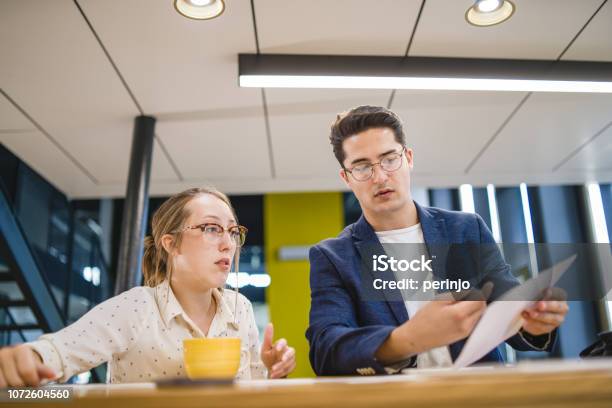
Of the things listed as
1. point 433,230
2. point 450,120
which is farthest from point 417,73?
point 433,230

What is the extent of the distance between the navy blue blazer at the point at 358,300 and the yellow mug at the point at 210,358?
32 cm

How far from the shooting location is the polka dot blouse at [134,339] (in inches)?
42.7

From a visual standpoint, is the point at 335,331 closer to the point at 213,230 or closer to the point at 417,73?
the point at 213,230

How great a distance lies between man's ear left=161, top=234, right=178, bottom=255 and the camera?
1.61 metres

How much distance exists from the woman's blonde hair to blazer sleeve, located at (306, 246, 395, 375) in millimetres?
379

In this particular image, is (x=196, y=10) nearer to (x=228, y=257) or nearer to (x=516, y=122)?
(x=228, y=257)

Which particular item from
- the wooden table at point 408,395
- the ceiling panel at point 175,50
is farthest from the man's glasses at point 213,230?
the ceiling panel at point 175,50

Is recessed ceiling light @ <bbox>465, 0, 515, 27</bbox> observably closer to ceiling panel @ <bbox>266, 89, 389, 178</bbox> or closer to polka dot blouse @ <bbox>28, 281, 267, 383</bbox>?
ceiling panel @ <bbox>266, 89, 389, 178</bbox>

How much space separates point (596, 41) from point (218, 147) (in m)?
2.52

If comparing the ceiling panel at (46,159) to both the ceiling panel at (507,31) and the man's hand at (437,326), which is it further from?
the man's hand at (437,326)

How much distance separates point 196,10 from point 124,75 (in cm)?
73

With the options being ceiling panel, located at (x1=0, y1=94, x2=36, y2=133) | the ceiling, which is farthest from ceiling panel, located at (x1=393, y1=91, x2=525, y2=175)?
ceiling panel, located at (x1=0, y1=94, x2=36, y2=133)

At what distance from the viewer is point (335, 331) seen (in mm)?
1187

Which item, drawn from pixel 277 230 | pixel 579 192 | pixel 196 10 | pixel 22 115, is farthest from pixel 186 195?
pixel 579 192
